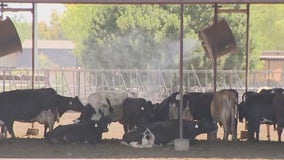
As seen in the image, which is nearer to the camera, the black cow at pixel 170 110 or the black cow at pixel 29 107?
the black cow at pixel 29 107

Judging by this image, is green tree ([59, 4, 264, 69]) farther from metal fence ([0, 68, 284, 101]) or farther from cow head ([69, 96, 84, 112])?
cow head ([69, 96, 84, 112])

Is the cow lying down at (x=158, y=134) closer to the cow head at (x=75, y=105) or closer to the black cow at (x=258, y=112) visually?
the black cow at (x=258, y=112)

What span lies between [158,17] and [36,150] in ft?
89.2

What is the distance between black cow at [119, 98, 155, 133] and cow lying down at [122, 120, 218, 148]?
2.04 meters

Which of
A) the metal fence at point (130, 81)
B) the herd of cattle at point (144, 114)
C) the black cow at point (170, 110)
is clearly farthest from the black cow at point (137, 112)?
the metal fence at point (130, 81)

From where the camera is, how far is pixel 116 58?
50094mm

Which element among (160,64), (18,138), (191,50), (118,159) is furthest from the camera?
(160,64)

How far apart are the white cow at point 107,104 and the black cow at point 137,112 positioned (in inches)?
20.7

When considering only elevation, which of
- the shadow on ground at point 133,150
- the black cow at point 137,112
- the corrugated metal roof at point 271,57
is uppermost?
the corrugated metal roof at point 271,57

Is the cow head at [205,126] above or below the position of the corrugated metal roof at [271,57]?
below

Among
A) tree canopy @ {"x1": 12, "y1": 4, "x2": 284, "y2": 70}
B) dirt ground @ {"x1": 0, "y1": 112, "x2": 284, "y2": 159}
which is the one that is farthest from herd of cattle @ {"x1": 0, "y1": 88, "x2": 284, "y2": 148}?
tree canopy @ {"x1": 12, "y1": 4, "x2": 284, "y2": 70}

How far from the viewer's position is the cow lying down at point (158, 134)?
65.4 feet

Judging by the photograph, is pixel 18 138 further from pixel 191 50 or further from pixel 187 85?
pixel 191 50

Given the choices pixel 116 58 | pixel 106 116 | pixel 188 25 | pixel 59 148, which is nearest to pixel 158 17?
pixel 188 25
